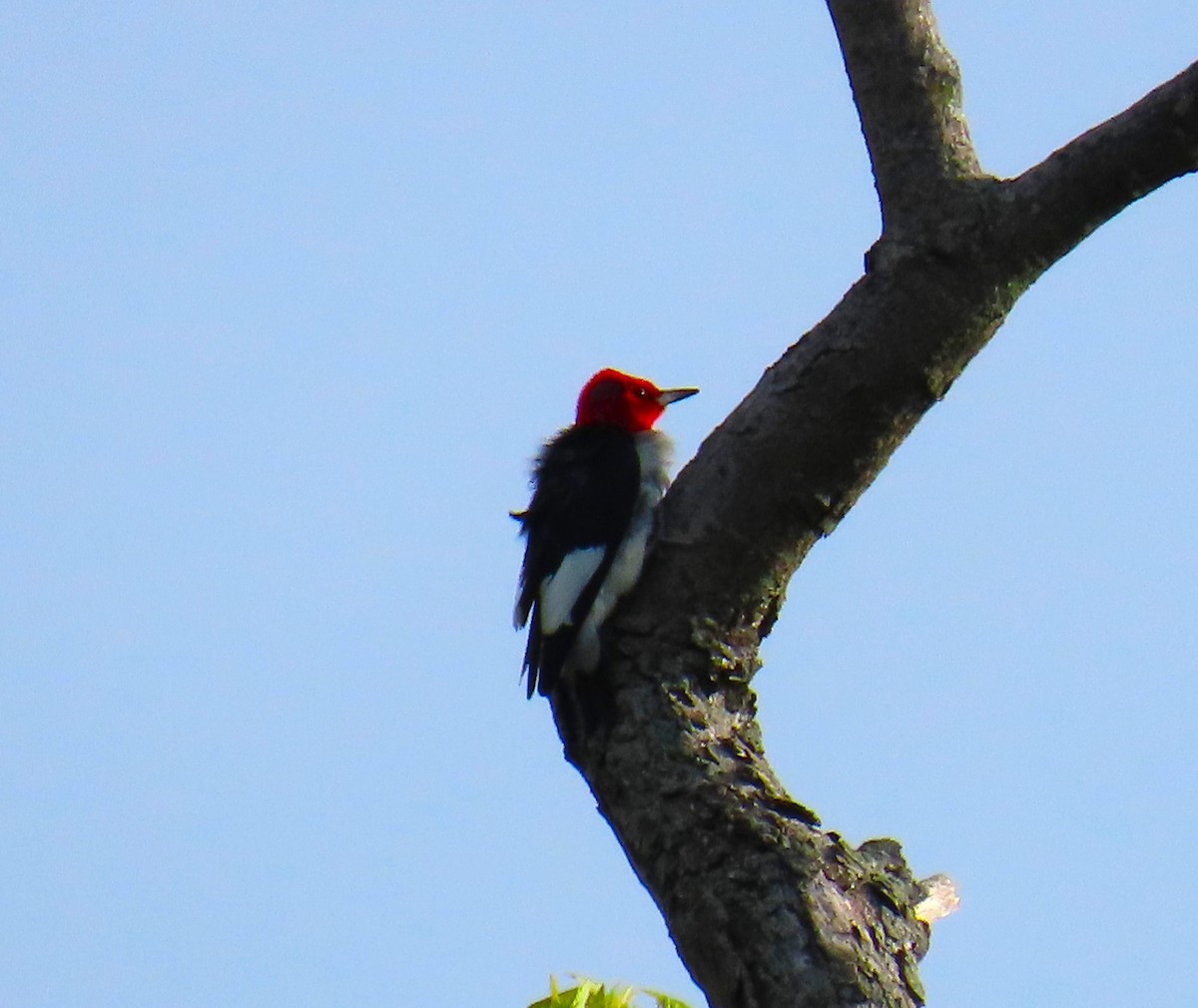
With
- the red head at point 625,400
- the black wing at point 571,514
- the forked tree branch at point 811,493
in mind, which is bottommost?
the forked tree branch at point 811,493

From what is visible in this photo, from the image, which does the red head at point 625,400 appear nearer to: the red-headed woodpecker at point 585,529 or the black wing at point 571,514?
the red-headed woodpecker at point 585,529

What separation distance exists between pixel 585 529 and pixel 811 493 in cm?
103

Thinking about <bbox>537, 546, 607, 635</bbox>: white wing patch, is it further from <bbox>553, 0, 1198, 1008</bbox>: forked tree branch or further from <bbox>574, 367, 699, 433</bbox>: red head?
<bbox>574, 367, 699, 433</bbox>: red head

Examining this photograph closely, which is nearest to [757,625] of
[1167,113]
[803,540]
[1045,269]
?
[803,540]

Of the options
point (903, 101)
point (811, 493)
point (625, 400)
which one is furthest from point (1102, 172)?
point (625, 400)

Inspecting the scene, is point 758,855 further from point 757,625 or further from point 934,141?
point 934,141

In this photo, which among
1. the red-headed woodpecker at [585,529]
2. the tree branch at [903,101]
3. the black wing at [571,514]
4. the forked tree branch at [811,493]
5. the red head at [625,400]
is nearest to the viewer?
the forked tree branch at [811,493]

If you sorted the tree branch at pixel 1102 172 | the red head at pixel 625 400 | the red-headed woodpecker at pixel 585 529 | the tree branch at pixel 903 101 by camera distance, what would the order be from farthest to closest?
the red head at pixel 625 400
the red-headed woodpecker at pixel 585 529
the tree branch at pixel 903 101
the tree branch at pixel 1102 172

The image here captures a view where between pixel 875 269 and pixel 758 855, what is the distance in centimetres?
120

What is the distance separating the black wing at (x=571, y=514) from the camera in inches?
153

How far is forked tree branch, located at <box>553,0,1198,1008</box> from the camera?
292 centimetres

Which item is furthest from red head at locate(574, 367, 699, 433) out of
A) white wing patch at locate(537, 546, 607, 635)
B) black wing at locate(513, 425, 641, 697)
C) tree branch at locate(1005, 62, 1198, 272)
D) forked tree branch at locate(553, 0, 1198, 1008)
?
tree branch at locate(1005, 62, 1198, 272)

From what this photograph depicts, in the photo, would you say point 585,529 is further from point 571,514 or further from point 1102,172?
point 1102,172

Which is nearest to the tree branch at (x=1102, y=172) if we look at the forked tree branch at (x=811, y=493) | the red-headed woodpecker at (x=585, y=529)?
the forked tree branch at (x=811, y=493)
